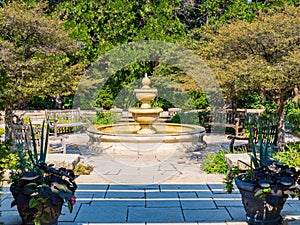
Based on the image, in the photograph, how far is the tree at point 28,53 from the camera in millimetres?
6672

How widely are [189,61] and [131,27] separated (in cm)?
546

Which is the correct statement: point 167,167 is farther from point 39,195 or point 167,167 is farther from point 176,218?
point 39,195

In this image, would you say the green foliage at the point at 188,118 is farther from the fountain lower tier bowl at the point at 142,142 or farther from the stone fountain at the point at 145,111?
the fountain lower tier bowl at the point at 142,142

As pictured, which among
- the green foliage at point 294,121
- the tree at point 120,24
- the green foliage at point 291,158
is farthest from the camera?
the tree at point 120,24

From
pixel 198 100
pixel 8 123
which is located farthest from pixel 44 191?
pixel 198 100

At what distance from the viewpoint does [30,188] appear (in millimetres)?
2859

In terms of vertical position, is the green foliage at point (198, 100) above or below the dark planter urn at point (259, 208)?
above

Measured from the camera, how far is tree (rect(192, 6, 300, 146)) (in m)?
6.60

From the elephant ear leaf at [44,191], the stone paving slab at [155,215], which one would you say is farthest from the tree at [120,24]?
the elephant ear leaf at [44,191]

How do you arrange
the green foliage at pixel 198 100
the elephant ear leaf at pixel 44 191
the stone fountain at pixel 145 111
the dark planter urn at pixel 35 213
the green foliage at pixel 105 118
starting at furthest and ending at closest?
the green foliage at pixel 198 100
the green foliage at pixel 105 118
the stone fountain at pixel 145 111
the dark planter urn at pixel 35 213
the elephant ear leaf at pixel 44 191

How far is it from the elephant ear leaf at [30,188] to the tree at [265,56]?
5.11 m

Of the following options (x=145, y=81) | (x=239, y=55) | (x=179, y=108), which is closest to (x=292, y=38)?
(x=239, y=55)

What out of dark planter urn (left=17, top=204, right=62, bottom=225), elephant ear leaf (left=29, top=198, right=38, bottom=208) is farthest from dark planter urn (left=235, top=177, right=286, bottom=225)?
elephant ear leaf (left=29, top=198, right=38, bottom=208)

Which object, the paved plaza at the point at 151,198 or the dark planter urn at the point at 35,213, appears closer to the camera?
the dark planter urn at the point at 35,213
